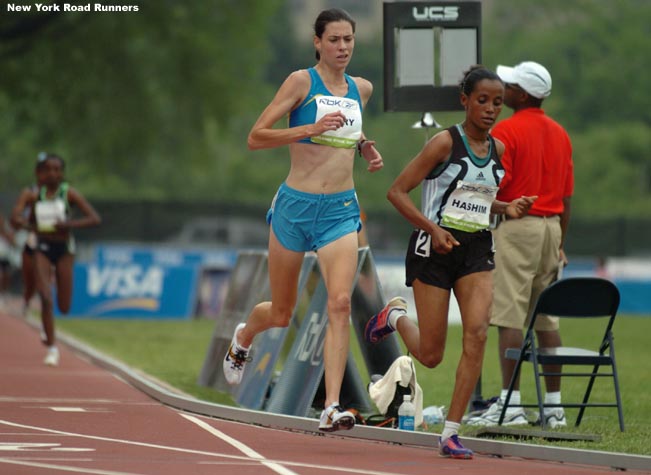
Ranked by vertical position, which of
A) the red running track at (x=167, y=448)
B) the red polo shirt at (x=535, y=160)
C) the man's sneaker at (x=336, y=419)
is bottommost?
the red running track at (x=167, y=448)

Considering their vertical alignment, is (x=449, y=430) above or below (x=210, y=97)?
below

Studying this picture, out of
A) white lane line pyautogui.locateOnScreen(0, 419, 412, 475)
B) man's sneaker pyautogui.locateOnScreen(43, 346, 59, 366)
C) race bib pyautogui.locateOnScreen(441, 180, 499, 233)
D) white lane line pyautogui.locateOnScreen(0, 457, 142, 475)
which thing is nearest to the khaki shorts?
race bib pyautogui.locateOnScreen(441, 180, 499, 233)

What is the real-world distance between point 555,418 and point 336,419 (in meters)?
2.74

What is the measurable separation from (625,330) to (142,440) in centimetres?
2039

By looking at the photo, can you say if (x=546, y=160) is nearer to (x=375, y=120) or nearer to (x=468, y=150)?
(x=468, y=150)

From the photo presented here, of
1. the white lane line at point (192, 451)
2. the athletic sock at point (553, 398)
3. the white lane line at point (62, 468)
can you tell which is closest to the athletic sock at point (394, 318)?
the athletic sock at point (553, 398)

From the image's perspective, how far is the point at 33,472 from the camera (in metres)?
8.85

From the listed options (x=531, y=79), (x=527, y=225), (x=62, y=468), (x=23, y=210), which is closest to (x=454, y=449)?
(x=62, y=468)

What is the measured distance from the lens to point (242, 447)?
34.1 feet

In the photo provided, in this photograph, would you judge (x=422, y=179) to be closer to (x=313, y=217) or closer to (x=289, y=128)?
(x=313, y=217)

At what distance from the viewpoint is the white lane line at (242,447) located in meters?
9.19

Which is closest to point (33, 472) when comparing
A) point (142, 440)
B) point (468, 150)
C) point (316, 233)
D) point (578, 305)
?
point (142, 440)

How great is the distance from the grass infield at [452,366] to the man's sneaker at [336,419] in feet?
4.52

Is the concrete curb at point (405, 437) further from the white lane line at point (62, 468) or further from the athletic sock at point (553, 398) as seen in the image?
the white lane line at point (62, 468)
